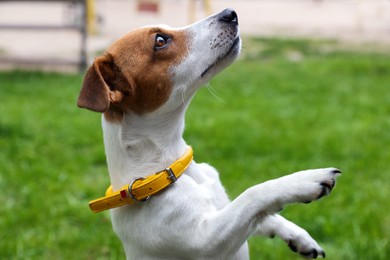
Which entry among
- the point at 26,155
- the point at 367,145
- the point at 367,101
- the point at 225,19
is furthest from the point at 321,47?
the point at 225,19

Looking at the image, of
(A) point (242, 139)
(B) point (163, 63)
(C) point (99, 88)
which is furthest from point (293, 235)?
(A) point (242, 139)

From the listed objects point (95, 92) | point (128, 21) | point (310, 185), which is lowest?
point (128, 21)

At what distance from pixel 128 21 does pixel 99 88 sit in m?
15.5

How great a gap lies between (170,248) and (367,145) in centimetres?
402

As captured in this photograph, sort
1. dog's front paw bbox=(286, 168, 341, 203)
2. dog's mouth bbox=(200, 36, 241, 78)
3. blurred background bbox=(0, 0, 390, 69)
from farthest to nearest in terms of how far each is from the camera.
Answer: blurred background bbox=(0, 0, 390, 69)
dog's mouth bbox=(200, 36, 241, 78)
dog's front paw bbox=(286, 168, 341, 203)

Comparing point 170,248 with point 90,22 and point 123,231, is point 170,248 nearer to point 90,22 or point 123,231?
point 123,231

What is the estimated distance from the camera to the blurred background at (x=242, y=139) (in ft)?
15.0

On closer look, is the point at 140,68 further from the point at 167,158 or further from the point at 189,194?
the point at 189,194

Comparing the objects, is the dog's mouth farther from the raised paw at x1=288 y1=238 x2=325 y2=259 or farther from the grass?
the grass

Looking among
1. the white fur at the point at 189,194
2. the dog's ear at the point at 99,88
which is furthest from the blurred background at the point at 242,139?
the dog's ear at the point at 99,88

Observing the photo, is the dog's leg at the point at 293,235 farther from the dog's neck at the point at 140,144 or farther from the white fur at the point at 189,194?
the dog's neck at the point at 140,144

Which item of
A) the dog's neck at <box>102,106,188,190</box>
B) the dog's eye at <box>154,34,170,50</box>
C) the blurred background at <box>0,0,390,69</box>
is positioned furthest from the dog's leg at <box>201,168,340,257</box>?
the blurred background at <box>0,0,390,69</box>

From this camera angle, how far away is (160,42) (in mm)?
3057

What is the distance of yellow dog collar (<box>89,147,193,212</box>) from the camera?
2.81 meters
